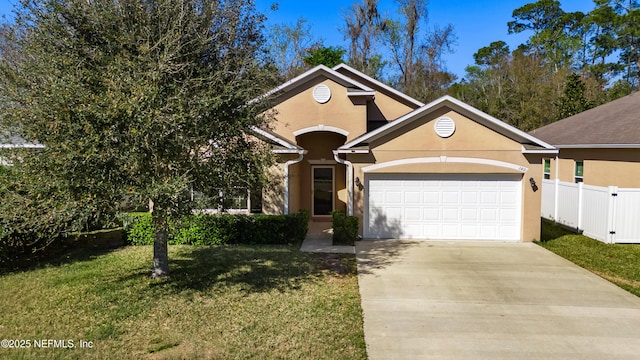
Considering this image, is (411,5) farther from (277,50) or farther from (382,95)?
(382,95)

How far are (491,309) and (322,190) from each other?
1013 cm

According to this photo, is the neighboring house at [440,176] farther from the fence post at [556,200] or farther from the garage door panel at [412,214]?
the fence post at [556,200]

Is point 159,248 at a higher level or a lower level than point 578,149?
lower

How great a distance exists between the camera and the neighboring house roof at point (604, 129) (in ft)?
47.0

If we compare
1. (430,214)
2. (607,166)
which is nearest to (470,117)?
(430,214)

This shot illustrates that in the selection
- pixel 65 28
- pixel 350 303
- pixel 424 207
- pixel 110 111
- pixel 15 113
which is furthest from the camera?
pixel 424 207

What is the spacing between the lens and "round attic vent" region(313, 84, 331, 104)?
613 inches

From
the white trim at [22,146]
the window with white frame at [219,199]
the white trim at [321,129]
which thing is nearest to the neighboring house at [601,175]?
the white trim at [321,129]

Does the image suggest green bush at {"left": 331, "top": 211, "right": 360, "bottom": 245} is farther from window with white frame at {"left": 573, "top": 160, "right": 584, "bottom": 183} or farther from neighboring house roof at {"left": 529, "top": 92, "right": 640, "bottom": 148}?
window with white frame at {"left": 573, "top": 160, "right": 584, "bottom": 183}

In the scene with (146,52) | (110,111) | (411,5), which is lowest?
(110,111)

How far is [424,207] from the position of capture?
44.5 feet

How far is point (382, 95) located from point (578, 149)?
8.49 metres

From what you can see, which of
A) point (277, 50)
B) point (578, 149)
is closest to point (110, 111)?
point (578, 149)

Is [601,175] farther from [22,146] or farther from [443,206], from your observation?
[22,146]
